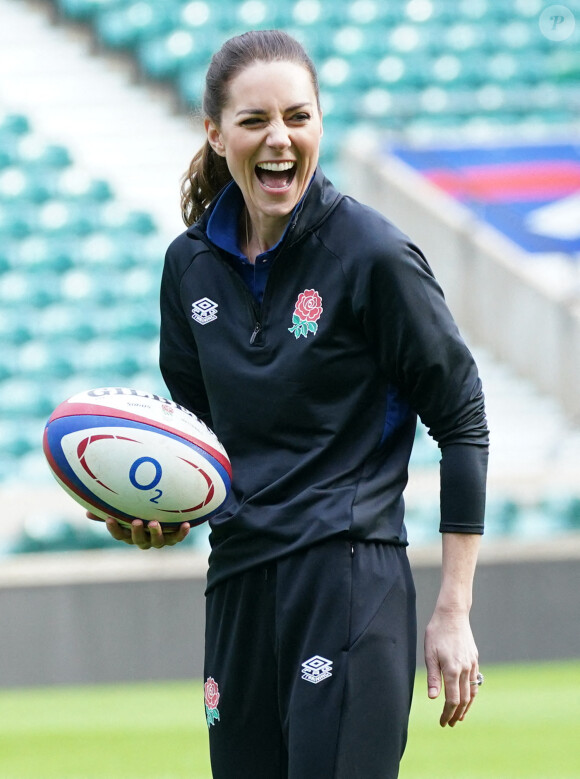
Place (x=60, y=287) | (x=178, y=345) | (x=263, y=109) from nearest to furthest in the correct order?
1. (x=263, y=109)
2. (x=178, y=345)
3. (x=60, y=287)

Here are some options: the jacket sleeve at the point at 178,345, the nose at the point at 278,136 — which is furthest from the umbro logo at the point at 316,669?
the nose at the point at 278,136

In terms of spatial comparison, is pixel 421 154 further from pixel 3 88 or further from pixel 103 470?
pixel 103 470

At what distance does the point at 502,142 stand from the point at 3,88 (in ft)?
13.9

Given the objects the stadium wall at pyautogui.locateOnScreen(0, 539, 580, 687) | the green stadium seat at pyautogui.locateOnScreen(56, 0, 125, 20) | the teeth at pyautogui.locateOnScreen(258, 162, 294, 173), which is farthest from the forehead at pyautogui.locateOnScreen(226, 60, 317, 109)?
the green stadium seat at pyautogui.locateOnScreen(56, 0, 125, 20)

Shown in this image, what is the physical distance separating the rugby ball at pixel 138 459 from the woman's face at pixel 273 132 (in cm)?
50

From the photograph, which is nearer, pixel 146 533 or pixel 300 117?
pixel 300 117

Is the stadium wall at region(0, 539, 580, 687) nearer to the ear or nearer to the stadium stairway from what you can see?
the stadium stairway

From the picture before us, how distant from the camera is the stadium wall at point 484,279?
8781mm

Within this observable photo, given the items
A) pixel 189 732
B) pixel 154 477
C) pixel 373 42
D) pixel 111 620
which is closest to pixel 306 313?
pixel 154 477

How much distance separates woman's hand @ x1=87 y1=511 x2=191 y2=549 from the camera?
280 centimetres

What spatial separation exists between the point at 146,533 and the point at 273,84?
3.11 feet

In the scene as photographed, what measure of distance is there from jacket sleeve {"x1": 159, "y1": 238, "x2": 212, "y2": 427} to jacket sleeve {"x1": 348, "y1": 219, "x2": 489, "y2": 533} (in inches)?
19.9

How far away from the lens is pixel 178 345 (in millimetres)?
2980

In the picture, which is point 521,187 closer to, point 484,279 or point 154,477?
point 484,279
